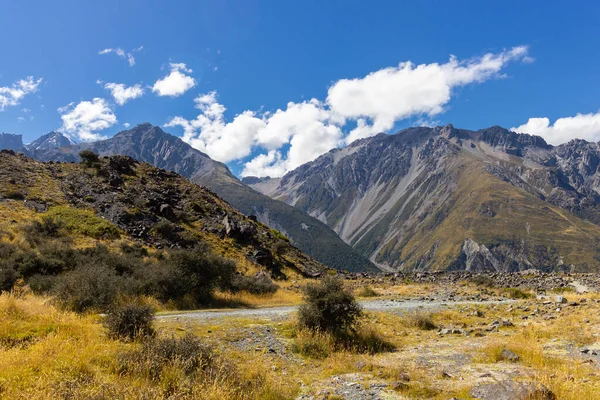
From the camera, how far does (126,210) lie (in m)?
44.1

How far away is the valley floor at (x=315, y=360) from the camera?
6.93 meters

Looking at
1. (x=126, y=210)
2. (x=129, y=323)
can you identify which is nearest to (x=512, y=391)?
(x=129, y=323)

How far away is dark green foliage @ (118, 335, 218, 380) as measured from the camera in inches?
303

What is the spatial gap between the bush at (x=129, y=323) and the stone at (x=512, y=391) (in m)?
9.69

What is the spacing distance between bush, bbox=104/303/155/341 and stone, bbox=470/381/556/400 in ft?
31.8

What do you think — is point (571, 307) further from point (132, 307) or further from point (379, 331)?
point (132, 307)

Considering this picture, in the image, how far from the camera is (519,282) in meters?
35.0

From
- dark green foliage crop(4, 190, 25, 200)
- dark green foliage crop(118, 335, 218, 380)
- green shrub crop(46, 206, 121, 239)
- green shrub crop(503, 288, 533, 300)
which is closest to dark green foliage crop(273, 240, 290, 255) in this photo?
green shrub crop(46, 206, 121, 239)

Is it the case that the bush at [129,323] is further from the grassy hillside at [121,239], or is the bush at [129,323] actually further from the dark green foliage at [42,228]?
the dark green foliage at [42,228]

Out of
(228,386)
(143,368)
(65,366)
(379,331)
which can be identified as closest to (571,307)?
(379,331)

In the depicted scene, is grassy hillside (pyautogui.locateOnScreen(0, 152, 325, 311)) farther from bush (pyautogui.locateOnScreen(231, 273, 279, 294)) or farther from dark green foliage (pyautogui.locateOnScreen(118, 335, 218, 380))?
dark green foliage (pyautogui.locateOnScreen(118, 335, 218, 380))

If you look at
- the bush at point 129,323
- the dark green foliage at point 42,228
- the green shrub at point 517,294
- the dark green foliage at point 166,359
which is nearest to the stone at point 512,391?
the dark green foliage at point 166,359

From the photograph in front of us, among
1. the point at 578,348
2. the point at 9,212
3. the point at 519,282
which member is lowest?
the point at 519,282

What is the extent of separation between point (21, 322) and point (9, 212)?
1389 inches
